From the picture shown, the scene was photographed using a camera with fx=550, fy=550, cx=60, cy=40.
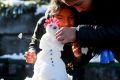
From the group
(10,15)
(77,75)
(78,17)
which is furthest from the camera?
(10,15)

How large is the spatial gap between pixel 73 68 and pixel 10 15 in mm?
2632

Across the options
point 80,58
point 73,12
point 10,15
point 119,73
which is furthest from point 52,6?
point 10,15

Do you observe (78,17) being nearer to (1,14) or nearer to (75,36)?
(75,36)

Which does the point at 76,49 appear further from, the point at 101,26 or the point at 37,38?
the point at 37,38

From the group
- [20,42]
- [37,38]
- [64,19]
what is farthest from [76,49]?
[20,42]

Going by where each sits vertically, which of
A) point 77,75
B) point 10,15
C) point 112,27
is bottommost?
point 77,75

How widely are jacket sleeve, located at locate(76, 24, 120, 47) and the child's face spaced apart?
211 mm

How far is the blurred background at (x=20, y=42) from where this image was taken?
4.56 meters

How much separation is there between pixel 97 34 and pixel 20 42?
2738mm

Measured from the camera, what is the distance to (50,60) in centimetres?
232

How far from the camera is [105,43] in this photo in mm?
2350

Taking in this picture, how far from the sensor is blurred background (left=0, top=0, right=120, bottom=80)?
4562 millimetres

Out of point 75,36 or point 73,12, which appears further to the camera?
point 73,12

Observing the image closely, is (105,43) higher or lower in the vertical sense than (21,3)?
lower
